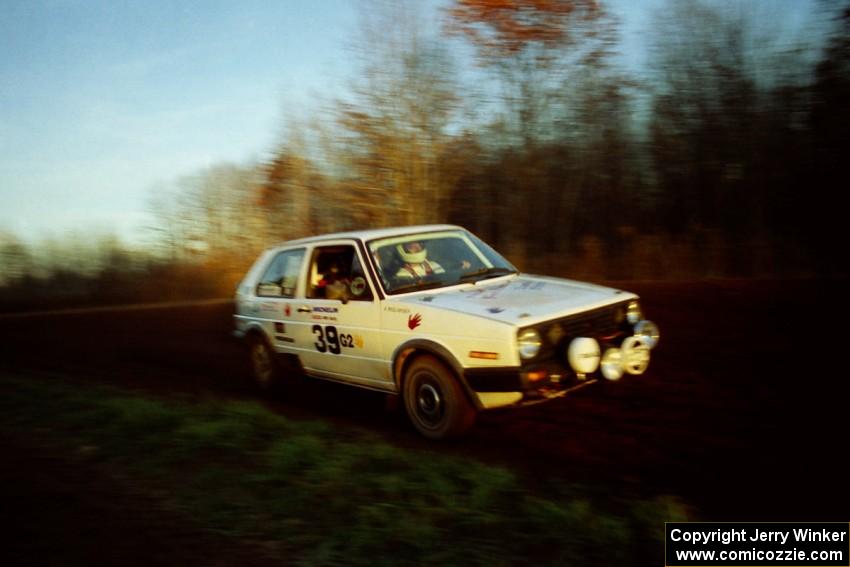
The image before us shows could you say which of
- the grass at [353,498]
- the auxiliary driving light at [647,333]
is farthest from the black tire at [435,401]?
the auxiliary driving light at [647,333]

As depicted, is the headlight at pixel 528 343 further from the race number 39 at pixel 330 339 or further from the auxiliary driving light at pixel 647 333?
the race number 39 at pixel 330 339

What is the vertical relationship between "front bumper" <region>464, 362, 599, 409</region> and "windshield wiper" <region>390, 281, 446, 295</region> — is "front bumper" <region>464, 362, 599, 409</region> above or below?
below

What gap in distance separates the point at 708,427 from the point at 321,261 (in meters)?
4.06

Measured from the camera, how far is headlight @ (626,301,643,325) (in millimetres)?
5848

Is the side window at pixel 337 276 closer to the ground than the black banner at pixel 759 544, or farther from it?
farther from it

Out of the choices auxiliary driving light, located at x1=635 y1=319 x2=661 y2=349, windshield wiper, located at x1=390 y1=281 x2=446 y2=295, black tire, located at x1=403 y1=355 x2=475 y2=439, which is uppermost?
windshield wiper, located at x1=390 y1=281 x2=446 y2=295

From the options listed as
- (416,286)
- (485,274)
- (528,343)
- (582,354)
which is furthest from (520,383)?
(485,274)

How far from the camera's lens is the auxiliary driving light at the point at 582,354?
5.08 metres

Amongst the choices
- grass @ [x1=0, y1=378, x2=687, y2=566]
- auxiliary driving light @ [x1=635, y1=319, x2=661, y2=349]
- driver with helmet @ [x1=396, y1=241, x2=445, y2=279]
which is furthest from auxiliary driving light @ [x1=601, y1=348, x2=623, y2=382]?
driver with helmet @ [x1=396, y1=241, x2=445, y2=279]

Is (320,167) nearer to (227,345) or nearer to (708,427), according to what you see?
(227,345)

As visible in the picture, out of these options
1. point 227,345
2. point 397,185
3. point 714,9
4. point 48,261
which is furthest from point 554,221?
point 48,261

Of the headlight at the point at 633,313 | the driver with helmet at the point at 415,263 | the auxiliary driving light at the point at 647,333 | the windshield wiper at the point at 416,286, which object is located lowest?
the auxiliary driving light at the point at 647,333

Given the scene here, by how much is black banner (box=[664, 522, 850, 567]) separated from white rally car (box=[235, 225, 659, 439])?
5.66 ft

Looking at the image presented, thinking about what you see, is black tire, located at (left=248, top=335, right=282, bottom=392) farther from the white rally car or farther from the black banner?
the black banner
